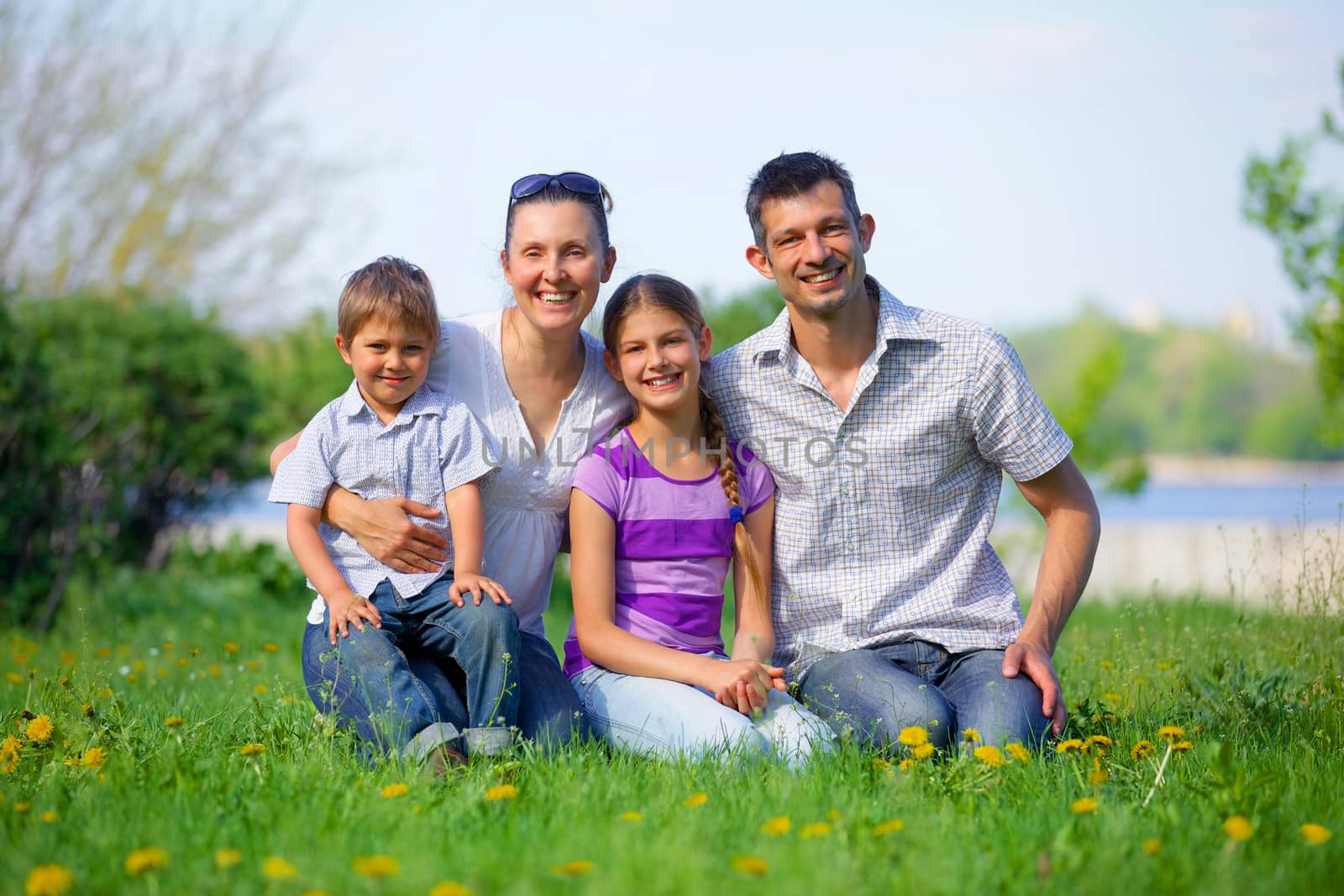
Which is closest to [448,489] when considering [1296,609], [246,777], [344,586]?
[344,586]

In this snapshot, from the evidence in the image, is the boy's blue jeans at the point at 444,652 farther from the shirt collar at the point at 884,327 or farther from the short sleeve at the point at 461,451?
the shirt collar at the point at 884,327

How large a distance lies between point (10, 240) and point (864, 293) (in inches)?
481

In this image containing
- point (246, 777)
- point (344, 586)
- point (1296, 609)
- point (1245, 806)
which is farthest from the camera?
point (1296, 609)

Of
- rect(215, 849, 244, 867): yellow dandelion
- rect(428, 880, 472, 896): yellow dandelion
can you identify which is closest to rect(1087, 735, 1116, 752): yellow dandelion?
rect(428, 880, 472, 896): yellow dandelion

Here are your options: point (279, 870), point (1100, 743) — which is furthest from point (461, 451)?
point (1100, 743)

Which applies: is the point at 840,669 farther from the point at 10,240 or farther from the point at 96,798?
the point at 10,240

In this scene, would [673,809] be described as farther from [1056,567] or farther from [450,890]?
[1056,567]

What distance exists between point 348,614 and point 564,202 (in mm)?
1415

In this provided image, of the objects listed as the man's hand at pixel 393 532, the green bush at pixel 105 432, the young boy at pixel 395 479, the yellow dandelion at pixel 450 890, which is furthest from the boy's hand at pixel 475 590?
the green bush at pixel 105 432

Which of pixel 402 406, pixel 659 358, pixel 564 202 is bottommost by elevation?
pixel 402 406

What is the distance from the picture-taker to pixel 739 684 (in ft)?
9.62

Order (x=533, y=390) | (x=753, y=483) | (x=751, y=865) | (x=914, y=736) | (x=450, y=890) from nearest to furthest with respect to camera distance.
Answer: (x=450, y=890)
(x=751, y=865)
(x=914, y=736)
(x=753, y=483)
(x=533, y=390)

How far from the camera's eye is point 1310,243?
7.71 m

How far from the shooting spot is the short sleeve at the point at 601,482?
10.7 feet
